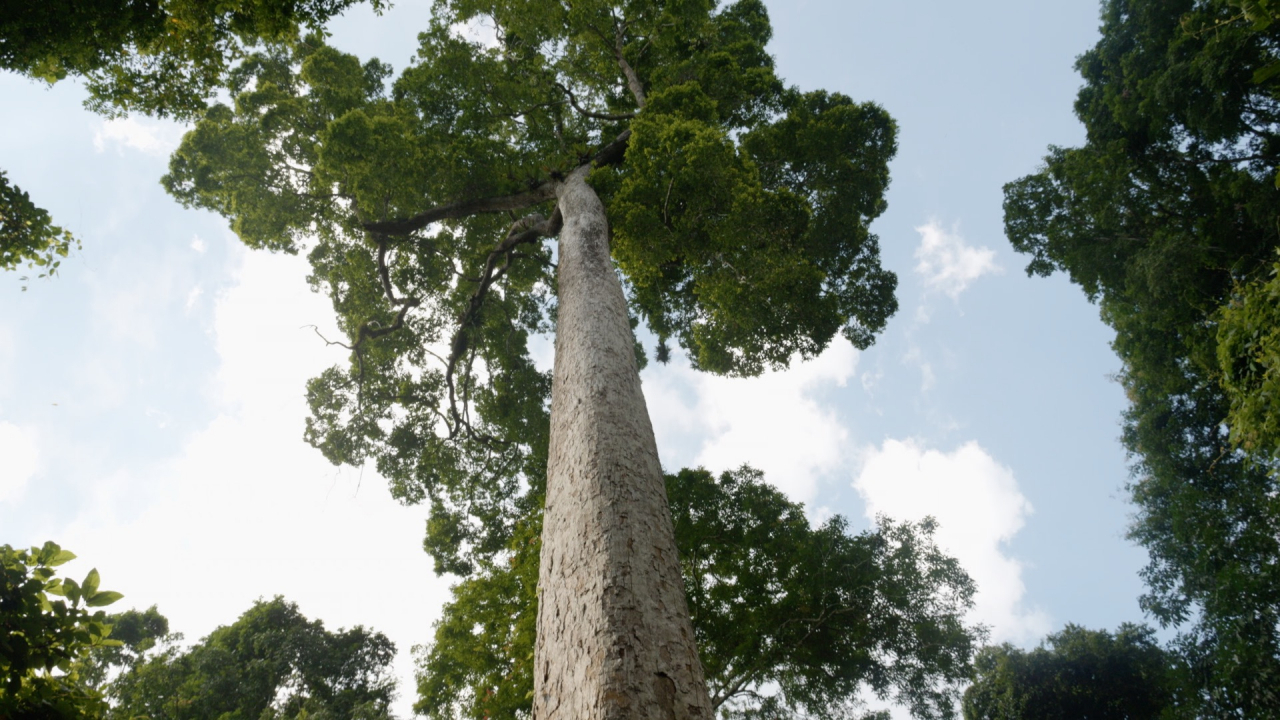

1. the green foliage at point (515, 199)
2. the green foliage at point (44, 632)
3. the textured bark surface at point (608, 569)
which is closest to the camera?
the textured bark surface at point (608, 569)

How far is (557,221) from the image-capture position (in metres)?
8.52

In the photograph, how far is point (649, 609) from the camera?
2.41 metres

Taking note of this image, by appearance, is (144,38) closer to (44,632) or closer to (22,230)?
(22,230)

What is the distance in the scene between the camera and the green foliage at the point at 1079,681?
57.2ft

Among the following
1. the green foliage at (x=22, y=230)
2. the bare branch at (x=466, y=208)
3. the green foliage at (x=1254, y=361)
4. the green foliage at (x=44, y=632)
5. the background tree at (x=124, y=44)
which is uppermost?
the bare branch at (x=466, y=208)

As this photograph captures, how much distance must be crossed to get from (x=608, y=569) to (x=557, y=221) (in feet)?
22.1

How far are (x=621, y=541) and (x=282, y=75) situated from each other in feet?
42.4

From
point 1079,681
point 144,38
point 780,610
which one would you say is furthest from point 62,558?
point 1079,681

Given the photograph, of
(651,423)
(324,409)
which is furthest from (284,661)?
(651,423)

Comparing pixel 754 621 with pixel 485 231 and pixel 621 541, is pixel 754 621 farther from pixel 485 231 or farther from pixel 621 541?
pixel 485 231

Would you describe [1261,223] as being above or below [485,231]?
below

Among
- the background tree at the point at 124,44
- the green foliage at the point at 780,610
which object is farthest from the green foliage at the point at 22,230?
the green foliage at the point at 780,610

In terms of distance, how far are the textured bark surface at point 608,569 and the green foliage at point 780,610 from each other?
507cm

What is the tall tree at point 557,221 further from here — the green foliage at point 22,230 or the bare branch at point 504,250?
the green foliage at point 22,230
